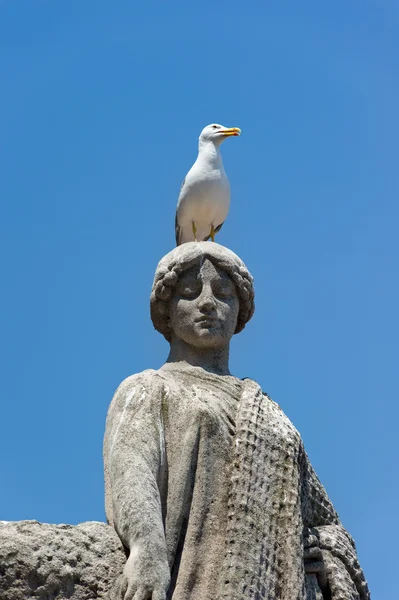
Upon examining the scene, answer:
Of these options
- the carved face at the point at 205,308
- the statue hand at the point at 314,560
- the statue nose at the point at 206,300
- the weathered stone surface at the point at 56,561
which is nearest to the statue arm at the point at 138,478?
the weathered stone surface at the point at 56,561

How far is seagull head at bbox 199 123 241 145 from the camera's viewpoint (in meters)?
19.4

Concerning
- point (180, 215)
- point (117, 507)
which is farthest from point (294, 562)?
point (180, 215)

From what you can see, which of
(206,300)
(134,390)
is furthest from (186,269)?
(134,390)

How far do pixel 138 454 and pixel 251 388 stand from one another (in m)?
1.19

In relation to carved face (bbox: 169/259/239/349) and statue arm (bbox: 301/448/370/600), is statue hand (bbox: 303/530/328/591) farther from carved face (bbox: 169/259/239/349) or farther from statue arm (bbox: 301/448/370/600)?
carved face (bbox: 169/259/239/349)

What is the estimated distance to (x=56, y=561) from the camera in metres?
11.4

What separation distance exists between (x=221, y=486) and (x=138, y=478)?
623 millimetres

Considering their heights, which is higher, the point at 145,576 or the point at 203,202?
the point at 203,202

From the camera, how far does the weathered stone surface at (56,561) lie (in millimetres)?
11234

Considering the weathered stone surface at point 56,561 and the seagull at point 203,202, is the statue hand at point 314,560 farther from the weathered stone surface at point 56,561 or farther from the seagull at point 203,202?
the seagull at point 203,202

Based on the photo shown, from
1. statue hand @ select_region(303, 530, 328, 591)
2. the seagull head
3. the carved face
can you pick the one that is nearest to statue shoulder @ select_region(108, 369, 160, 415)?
the carved face

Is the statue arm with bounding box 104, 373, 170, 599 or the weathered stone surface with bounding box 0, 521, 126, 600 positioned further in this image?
the weathered stone surface with bounding box 0, 521, 126, 600

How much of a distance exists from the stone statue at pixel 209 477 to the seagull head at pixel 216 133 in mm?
6567

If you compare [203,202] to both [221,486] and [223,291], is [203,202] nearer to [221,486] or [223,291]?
[223,291]
